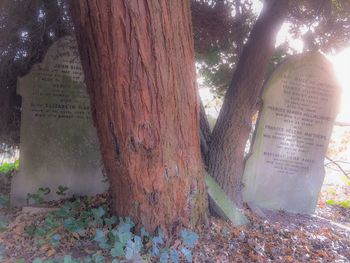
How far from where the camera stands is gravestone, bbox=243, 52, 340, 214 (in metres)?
5.12

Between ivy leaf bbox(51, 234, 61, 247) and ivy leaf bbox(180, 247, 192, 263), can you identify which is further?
ivy leaf bbox(51, 234, 61, 247)

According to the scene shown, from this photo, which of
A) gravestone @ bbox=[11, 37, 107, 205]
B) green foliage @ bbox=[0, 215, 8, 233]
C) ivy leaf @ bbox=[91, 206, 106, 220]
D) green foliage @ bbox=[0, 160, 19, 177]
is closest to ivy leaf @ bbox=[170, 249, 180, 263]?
ivy leaf @ bbox=[91, 206, 106, 220]

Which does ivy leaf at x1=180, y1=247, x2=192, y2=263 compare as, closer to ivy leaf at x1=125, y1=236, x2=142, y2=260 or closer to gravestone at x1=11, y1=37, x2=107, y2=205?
ivy leaf at x1=125, y1=236, x2=142, y2=260

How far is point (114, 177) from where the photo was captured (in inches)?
110

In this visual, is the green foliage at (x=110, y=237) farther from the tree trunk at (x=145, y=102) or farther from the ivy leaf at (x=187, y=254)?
the tree trunk at (x=145, y=102)

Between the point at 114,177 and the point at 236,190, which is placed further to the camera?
the point at 236,190

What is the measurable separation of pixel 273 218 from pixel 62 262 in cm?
295

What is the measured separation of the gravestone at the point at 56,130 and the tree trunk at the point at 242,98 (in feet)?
5.22

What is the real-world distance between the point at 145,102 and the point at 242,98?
2205mm

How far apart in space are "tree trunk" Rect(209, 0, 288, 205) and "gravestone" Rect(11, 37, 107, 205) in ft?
5.22

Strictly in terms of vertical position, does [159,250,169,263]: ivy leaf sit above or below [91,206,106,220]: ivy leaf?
below

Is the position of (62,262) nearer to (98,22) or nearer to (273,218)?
(98,22)

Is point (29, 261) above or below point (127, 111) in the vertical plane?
below

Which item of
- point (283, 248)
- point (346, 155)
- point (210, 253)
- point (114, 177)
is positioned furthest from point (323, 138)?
point (346, 155)
